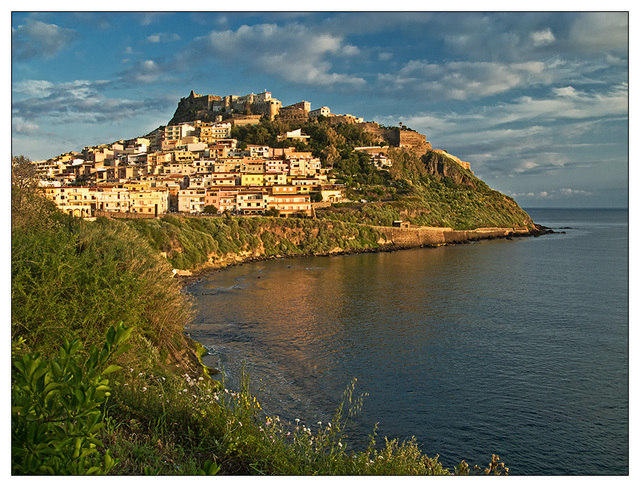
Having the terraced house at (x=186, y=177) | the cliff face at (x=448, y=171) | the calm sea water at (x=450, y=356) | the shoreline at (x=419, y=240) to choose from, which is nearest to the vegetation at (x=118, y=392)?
the calm sea water at (x=450, y=356)

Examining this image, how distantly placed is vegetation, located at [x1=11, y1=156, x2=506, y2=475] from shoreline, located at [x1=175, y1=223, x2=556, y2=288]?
65.0 ft

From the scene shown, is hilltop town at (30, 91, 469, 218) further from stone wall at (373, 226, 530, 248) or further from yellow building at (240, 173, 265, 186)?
stone wall at (373, 226, 530, 248)

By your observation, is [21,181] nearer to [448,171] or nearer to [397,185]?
[397,185]

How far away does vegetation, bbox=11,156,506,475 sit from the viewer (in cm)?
265

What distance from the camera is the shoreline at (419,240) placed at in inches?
1380

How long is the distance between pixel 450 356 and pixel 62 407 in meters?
14.3

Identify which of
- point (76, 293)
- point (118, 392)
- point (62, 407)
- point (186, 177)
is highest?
point (186, 177)

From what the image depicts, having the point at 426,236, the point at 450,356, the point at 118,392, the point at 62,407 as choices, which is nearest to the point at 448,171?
the point at 426,236

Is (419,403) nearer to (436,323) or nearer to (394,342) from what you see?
(394,342)

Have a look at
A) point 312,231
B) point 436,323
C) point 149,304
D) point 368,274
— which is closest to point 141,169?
point 312,231

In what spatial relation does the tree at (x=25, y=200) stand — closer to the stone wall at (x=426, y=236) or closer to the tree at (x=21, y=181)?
the tree at (x=21, y=181)

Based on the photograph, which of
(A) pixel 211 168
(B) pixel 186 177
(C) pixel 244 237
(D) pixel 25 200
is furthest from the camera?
(A) pixel 211 168

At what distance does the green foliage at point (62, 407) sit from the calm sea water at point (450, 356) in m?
4.32

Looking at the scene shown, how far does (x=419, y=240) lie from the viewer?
189ft
